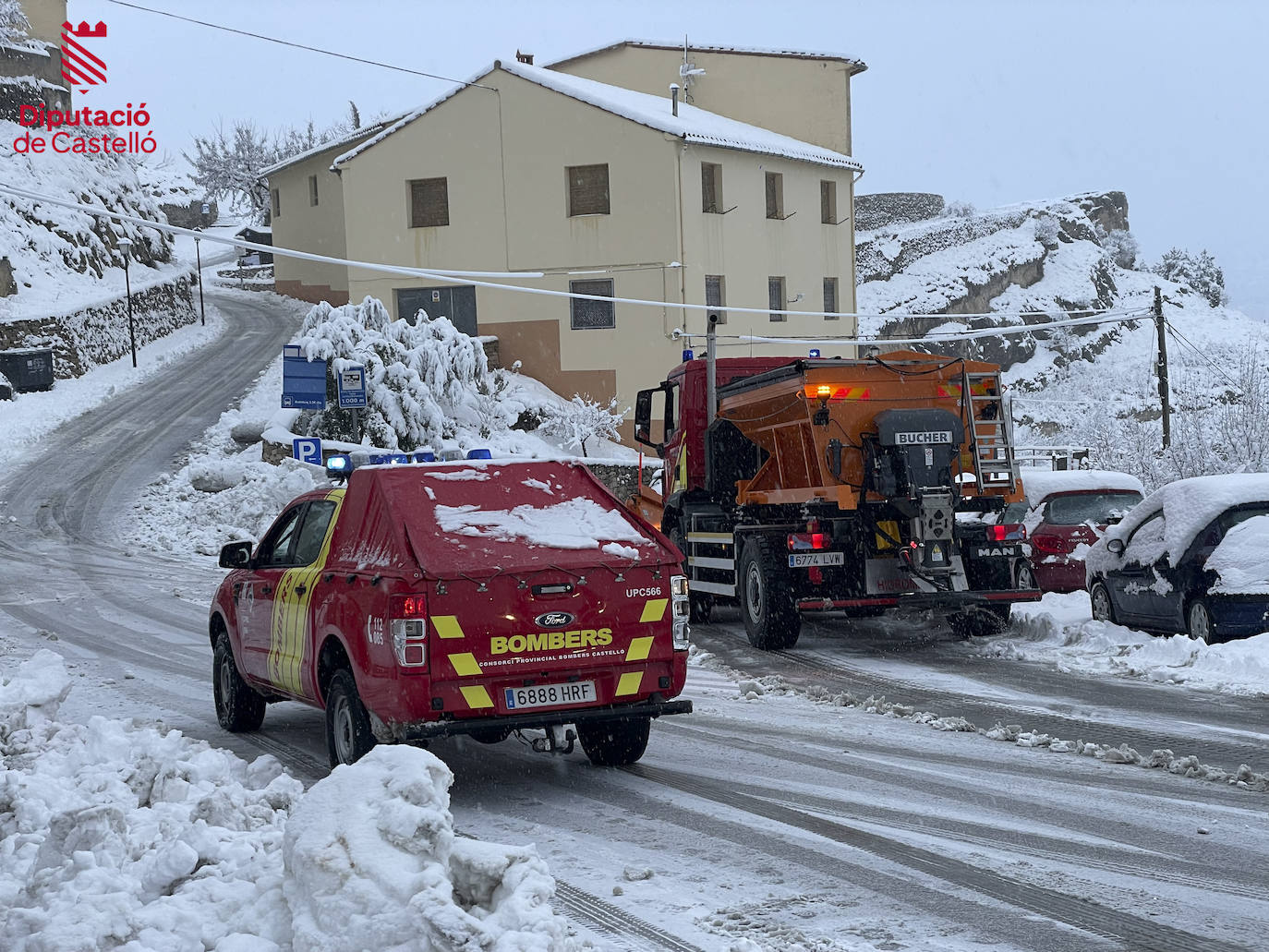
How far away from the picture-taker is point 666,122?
1550 inches

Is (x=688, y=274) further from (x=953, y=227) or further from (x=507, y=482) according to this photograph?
(x=953, y=227)

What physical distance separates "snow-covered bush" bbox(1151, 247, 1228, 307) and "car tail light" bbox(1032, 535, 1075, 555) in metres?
87.1

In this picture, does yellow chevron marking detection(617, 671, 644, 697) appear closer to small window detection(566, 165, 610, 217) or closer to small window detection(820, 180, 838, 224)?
small window detection(566, 165, 610, 217)

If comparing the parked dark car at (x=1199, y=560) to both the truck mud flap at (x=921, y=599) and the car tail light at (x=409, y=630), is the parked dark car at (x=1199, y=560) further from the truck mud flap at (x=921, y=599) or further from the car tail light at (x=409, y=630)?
the car tail light at (x=409, y=630)

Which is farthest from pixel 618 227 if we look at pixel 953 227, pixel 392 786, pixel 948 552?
pixel 953 227

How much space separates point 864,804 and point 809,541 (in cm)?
639

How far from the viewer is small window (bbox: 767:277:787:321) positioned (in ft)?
143

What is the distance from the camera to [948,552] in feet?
43.8

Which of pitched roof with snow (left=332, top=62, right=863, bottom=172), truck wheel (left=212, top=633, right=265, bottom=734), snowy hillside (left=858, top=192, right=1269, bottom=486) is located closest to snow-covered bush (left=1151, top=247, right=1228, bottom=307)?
snowy hillside (left=858, top=192, right=1269, bottom=486)

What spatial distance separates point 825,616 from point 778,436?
302 centimetres

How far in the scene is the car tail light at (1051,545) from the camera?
57.1ft

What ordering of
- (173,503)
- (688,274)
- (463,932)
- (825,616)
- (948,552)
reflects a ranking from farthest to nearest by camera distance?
(688,274), (173,503), (825,616), (948,552), (463,932)

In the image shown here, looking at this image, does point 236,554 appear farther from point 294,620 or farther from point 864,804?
point 864,804

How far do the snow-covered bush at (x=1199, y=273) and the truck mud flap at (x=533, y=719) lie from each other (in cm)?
9801
